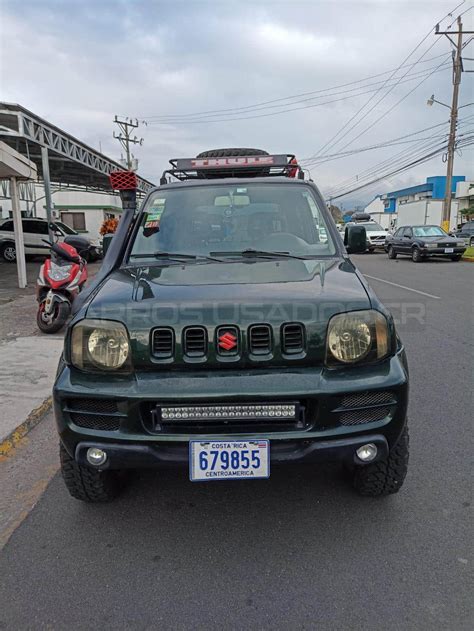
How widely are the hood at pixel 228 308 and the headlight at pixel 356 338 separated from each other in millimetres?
40

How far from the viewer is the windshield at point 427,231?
18.4m

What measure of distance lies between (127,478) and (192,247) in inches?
60.7

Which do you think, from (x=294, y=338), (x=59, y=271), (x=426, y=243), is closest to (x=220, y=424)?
(x=294, y=338)

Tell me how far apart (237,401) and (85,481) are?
1044mm

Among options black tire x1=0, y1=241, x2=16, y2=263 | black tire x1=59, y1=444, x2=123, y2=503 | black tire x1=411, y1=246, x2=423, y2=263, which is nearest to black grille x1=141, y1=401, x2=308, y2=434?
black tire x1=59, y1=444, x2=123, y2=503

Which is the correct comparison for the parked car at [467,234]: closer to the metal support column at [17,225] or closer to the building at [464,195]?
the building at [464,195]

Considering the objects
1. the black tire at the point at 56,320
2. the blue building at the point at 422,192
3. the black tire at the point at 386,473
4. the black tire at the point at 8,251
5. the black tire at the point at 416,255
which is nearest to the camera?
the black tire at the point at 386,473

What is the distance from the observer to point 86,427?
2107 mm

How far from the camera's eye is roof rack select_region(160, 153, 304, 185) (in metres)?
5.12

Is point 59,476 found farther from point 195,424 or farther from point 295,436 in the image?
point 295,436

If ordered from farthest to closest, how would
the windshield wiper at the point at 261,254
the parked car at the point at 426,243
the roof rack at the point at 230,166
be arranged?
the parked car at the point at 426,243 < the roof rack at the point at 230,166 < the windshield wiper at the point at 261,254

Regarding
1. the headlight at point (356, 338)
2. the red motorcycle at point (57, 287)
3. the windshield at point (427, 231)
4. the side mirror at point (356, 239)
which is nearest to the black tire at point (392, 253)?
the windshield at point (427, 231)

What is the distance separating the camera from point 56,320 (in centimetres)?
636

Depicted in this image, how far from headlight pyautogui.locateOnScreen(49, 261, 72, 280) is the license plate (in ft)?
16.7
